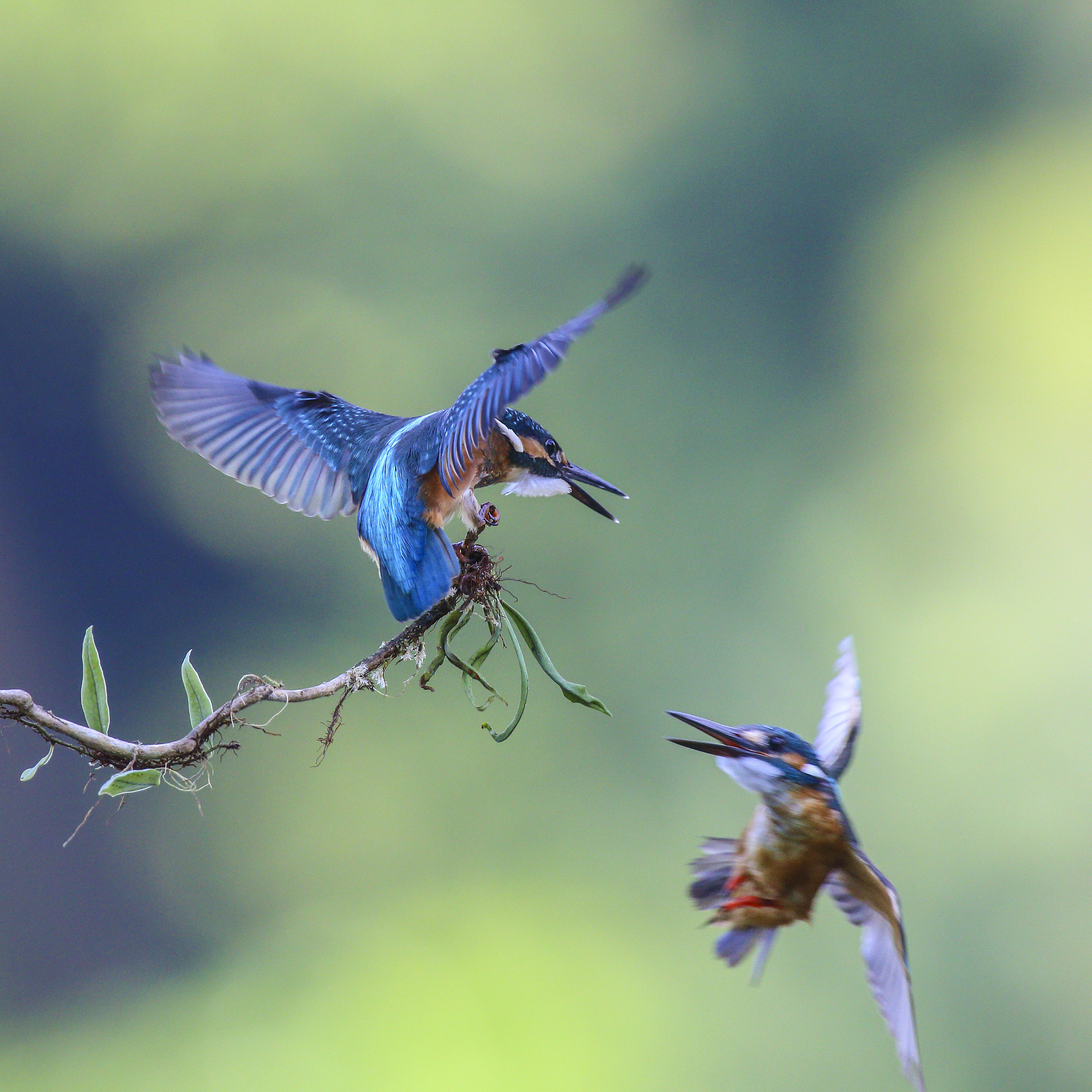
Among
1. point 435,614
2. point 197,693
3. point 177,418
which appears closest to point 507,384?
point 435,614

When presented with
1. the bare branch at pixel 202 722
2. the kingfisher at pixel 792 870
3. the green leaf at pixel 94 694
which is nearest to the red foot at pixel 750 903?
the kingfisher at pixel 792 870

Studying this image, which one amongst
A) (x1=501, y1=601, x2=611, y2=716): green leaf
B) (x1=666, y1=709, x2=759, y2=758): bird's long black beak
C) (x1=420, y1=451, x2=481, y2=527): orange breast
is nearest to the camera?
(x1=666, y1=709, x2=759, y2=758): bird's long black beak

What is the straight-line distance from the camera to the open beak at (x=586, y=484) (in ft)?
2.56

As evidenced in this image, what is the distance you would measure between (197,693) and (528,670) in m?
0.21

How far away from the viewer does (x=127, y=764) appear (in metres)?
0.62

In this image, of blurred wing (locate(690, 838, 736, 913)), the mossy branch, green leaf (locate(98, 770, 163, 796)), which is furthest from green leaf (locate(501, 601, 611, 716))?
green leaf (locate(98, 770, 163, 796))

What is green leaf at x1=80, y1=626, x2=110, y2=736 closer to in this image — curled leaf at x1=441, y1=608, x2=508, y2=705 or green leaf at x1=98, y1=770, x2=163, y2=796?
green leaf at x1=98, y1=770, x2=163, y2=796

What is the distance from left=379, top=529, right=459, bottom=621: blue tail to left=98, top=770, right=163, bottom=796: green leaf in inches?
7.0

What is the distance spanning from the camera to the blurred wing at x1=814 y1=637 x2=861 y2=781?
636mm

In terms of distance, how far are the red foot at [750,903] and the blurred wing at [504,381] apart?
1.02 feet

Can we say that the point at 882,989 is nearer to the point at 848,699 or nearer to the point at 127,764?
the point at 848,699

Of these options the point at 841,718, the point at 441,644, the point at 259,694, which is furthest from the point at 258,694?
the point at 841,718

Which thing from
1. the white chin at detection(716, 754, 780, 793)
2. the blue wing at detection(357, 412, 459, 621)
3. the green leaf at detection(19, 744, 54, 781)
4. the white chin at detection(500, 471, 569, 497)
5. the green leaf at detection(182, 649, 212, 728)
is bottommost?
the green leaf at detection(19, 744, 54, 781)

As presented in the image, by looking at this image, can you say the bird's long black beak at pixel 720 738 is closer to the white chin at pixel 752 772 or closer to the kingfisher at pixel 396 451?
the white chin at pixel 752 772
